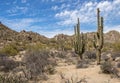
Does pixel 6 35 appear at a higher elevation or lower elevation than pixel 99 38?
higher

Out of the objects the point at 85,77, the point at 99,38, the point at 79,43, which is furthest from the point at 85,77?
the point at 79,43

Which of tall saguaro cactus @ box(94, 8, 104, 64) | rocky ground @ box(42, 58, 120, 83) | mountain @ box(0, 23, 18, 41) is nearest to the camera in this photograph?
rocky ground @ box(42, 58, 120, 83)

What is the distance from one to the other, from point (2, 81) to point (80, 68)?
26.3 feet

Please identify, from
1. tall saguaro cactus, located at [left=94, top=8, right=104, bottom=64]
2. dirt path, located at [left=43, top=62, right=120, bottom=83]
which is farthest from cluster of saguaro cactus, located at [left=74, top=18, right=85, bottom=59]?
dirt path, located at [left=43, top=62, right=120, bottom=83]

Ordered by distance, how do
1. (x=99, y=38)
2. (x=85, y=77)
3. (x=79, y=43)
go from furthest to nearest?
(x=79, y=43) → (x=99, y=38) → (x=85, y=77)

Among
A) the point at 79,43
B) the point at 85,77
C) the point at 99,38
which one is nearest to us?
the point at 85,77

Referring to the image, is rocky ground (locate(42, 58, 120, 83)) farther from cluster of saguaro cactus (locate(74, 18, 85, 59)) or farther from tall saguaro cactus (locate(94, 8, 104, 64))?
cluster of saguaro cactus (locate(74, 18, 85, 59))

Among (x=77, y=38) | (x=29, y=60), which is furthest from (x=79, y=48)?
(x=29, y=60)

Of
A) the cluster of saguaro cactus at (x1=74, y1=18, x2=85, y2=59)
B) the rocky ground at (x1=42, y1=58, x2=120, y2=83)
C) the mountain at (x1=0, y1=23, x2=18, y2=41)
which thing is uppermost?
the mountain at (x1=0, y1=23, x2=18, y2=41)

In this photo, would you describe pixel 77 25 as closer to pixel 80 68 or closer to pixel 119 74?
pixel 80 68

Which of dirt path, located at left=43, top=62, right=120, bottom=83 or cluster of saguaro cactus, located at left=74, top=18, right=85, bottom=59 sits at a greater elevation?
cluster of saguaro cactus, located at left=74, top=18, right=85, bottom=59

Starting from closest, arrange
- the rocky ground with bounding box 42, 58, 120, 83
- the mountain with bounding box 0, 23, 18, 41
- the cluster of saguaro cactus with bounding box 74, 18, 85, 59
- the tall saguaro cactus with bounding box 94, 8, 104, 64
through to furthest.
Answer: the rocky ground with bounding box 42, 58, 120, 83 < the tall saguaro cactus with bounding box 94, 8, 104, 64 < the cluster of saguaro cactus with bounding box 74, 18, 85, 59 < the mountain with bounding box 0, 23, 18, 41

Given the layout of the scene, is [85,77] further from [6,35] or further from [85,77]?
[6,35]

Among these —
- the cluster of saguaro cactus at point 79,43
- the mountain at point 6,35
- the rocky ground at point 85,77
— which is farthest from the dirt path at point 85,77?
the mountain at point 6,35
